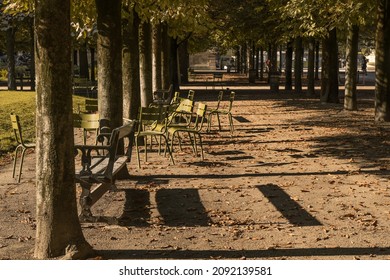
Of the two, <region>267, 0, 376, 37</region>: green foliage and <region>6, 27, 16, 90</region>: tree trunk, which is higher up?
<region>267, 0, 376, 37</region>: green foliage

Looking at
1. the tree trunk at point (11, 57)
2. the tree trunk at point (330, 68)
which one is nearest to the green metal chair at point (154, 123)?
the tree trunk at point (330, 68)

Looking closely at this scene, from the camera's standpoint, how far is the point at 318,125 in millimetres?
21391

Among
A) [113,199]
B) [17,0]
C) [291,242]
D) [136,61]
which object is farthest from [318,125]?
[291,242]

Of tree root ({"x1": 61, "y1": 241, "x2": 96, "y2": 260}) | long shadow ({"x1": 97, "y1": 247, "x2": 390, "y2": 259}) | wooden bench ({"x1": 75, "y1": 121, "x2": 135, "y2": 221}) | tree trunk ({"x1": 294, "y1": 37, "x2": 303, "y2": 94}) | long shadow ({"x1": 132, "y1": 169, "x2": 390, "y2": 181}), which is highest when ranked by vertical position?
tree trunk ({"x1": 294, "y1": 37, "x2": 303, "y2": 94})

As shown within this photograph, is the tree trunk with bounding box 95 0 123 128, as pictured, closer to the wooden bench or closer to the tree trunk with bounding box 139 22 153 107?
the wooden bench

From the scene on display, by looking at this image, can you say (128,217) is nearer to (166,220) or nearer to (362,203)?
(166,220)

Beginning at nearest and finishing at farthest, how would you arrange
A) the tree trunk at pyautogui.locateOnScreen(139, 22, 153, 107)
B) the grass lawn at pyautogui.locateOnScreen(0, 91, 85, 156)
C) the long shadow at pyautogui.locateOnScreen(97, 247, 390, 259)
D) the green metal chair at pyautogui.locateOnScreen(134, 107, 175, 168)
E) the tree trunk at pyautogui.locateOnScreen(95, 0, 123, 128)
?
1. the long shadow at pyautogui.locateOnScreen(97, 247, 390, 259)
2. the tree trunk at pyautogui.locateOnScreen(95, 0, 123, 128)
3. the green metal chair at pyautogui.locateOnScreen(134, 107, 175, 168)
4. the grass lawn at pyautogui.locateOnScreen(0, 91, 85, 156)
5. the tree trunk at pyautogui.locateOnScreen(139, 22, 153, 107)

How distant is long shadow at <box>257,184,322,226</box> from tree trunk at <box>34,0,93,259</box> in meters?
2.79

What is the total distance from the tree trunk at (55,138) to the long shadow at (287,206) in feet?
9.16

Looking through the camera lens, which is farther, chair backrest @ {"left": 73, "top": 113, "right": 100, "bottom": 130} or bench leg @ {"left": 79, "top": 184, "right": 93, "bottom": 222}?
chair backrest @ {"left": 73, "top": 113, "right": 100, "bottom": 130}

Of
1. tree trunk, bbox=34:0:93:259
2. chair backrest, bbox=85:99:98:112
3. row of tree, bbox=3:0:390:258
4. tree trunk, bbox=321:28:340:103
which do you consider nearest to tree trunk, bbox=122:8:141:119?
row of tree, bbox=3:0:390:258

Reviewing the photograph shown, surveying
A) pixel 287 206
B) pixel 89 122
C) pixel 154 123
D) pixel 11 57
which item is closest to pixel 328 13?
pixel 154 123

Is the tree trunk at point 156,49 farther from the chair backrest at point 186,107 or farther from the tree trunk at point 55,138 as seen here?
the tree trunk at point 55,138

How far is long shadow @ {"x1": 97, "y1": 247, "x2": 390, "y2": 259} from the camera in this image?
23.6 feet
